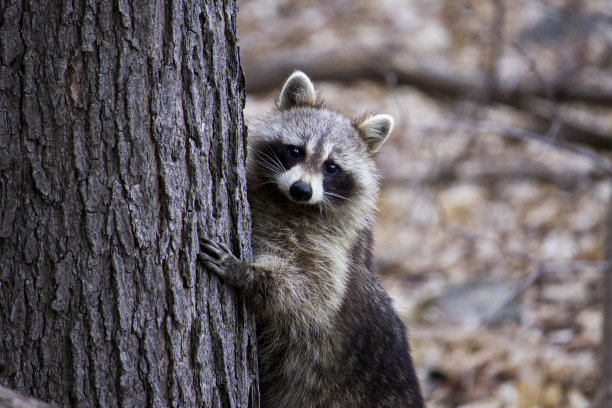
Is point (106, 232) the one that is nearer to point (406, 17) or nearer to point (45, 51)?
point (45, 51)

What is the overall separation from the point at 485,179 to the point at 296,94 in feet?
20.6

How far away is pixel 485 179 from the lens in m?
9.95

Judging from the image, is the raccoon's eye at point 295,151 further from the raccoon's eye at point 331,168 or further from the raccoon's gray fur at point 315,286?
the raccoon's eye at point 331,168

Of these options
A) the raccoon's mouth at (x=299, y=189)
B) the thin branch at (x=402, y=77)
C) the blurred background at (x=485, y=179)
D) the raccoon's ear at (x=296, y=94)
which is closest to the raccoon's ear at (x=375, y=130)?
the raccoon's ear at (x=296, y=94)

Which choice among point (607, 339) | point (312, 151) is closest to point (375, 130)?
point (312, 151)

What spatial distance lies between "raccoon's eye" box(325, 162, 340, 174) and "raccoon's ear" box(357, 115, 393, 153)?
40 centimetres

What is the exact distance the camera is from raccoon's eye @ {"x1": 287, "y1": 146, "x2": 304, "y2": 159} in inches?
150

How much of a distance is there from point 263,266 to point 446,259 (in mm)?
6292

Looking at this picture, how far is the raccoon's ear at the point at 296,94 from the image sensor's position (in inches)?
163

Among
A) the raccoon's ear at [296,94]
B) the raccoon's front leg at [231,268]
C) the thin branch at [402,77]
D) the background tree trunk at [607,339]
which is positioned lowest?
the background tree trunk at [607,339]

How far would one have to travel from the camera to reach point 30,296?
2.42 m

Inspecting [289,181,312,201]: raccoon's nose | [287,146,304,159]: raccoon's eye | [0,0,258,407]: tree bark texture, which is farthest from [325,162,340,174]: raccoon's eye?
[0,0,258,407]: tree bark texture

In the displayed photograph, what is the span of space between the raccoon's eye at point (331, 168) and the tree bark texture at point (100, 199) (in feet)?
4.52

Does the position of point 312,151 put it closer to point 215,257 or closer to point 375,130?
point 375,130
